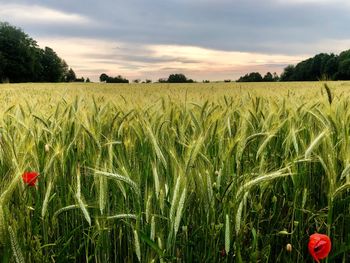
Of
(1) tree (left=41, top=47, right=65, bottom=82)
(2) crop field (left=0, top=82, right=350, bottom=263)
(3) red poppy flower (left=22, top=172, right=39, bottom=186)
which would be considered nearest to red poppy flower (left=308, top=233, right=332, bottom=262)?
(2) crop field (left=0, top=82, right=350, bottom=263)

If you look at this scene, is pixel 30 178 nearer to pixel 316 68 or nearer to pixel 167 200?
pixel 167 200

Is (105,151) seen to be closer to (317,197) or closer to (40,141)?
(40,141)

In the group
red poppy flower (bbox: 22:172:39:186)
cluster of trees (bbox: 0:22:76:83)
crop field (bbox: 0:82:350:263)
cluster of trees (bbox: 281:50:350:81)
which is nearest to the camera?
crop field (bbox: 0:82:350:263)

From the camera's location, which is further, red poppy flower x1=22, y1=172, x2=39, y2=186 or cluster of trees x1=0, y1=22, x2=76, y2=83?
cluster of trees x1=0, y1=22, x2=76, y2=83

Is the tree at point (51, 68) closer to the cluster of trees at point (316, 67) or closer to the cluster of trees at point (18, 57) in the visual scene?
the cluster of trees at point (18, 57)

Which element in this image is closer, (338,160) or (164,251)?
(164,251)

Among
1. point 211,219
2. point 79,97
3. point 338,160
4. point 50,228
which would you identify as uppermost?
point 79,97

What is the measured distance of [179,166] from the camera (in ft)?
4.24

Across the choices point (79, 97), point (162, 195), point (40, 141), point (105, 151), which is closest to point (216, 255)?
point (162, 195)

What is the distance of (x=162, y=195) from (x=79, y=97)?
5.60 ft

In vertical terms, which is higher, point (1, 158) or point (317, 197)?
point (1, 158)

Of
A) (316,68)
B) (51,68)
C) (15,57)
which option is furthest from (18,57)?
(316,68)

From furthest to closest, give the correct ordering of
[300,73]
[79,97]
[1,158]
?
[300,73]
[79,97]
[1,158]

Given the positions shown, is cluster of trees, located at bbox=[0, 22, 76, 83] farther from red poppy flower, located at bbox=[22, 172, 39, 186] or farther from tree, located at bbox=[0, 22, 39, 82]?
red poppy flower, located at bbox=[22, 172, 39, 186]
